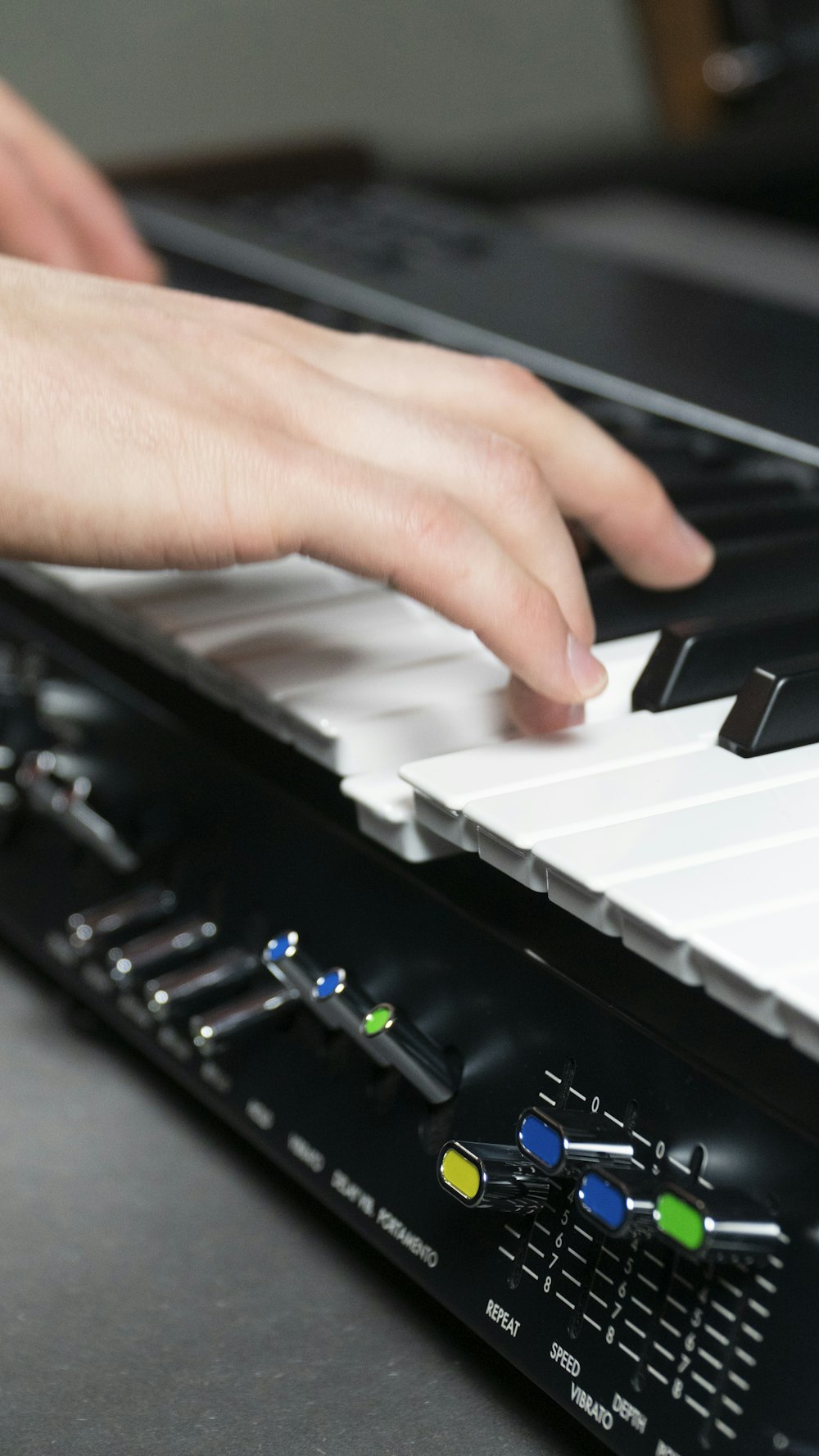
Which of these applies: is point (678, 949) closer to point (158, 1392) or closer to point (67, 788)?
point (158, 1392)

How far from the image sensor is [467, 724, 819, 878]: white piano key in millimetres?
481

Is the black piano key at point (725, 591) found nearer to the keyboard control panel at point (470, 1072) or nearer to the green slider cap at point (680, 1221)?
the keyboard control panel at point (470, 1072)

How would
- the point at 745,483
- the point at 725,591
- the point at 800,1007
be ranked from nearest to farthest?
1. the point at 800,1007
2. the point at 725,591
3. the point at 745,483

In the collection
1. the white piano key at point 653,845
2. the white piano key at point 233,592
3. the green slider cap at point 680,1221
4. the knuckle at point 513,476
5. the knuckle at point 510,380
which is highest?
the knuckle at point 510,380

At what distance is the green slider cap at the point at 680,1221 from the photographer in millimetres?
414

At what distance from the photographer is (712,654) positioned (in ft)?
1.95

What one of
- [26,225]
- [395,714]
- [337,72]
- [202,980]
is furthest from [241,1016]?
[337,72]

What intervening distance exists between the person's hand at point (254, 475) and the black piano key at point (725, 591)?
81mm

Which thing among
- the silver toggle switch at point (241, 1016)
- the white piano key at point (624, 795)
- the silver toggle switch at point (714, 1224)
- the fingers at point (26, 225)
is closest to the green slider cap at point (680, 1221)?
the silver toggle switch at point (714, 1224)

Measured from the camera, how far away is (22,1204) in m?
0.71

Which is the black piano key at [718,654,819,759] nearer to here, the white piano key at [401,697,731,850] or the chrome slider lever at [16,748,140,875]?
the white piano key at [401,697,731,850]

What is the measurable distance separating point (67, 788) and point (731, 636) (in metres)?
0.34

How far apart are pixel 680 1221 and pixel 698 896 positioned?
9cm

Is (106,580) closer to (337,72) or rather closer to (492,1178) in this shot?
(492,1178)
